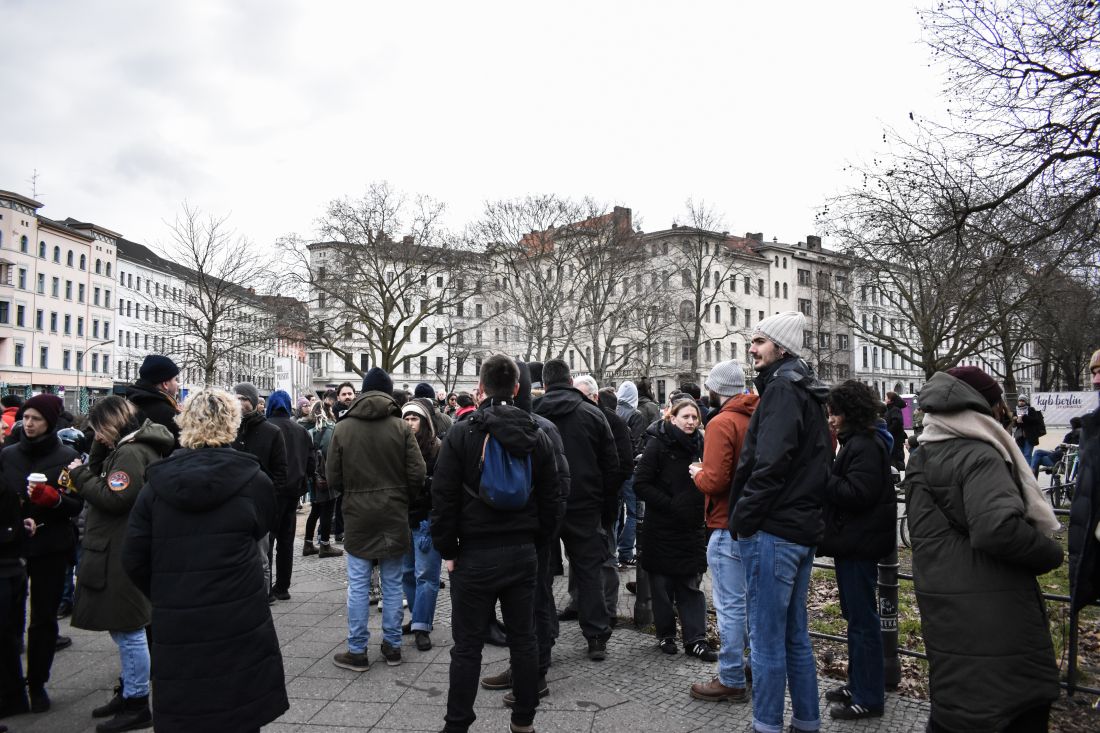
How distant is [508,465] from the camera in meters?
4.23

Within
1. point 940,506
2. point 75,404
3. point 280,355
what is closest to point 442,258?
point 280,355

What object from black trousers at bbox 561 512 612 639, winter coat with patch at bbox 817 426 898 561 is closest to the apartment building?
black trousers at bbox 561 512 612 639

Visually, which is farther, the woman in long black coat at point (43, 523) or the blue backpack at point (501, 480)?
the woman in long black coat at point (43, 523)

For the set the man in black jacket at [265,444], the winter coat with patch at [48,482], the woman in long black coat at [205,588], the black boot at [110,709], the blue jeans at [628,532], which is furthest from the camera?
the blue jeans at [628,532]

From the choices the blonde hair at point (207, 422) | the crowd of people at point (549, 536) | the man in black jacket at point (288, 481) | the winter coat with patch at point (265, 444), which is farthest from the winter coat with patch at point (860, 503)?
the man in black jacket at point (288, 481)

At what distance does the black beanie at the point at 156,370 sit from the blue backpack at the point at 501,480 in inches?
106

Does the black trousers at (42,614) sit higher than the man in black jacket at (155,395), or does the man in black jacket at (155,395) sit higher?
the man in black jacket at (155,395)

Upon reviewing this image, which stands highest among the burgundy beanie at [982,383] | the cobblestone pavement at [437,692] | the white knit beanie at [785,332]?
the white knit beanie at [785,332]

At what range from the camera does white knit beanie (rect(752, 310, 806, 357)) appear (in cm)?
426

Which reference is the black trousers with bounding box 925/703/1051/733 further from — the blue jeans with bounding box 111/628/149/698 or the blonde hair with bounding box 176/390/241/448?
the blue jeans with bounding box 111/628/149/698

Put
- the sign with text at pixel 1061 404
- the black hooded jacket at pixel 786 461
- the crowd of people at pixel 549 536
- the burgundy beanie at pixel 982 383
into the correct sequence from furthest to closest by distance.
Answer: the sign with text at pixel 1061 404 → the black hooded jacket at pixel 786 461 → the burgundy beanie at pixel 982 383 → the crowd of people at pixel 549 536

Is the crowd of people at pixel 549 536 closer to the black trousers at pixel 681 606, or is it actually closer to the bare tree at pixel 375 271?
the black trousers at pixel 681 606

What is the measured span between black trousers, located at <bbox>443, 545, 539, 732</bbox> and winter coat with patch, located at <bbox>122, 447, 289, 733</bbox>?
3.08 feet

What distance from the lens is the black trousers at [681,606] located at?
5809 mm
